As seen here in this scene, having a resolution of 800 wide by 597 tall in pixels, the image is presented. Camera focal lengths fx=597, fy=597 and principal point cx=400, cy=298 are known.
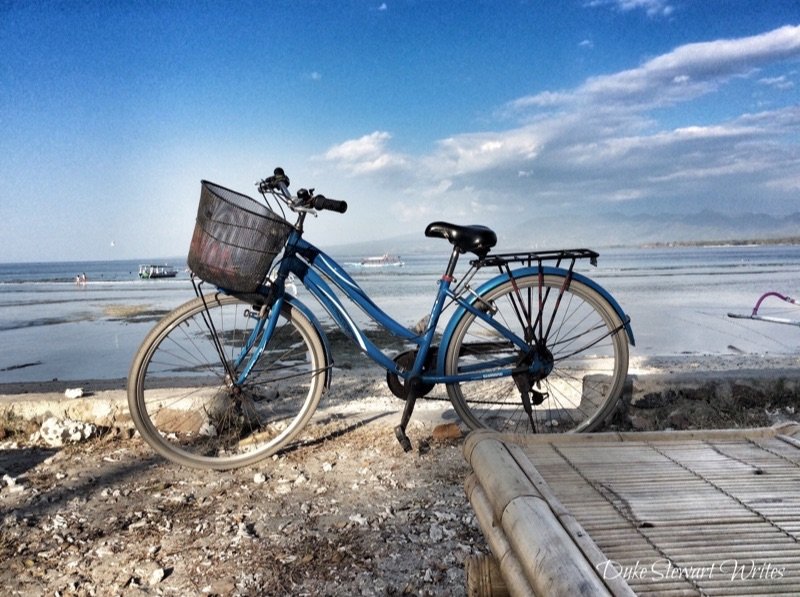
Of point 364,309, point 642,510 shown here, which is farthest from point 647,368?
point 642,510

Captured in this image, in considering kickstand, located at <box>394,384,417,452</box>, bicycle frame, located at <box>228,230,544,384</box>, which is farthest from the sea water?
kickstand, located at <box>394,384,417,452</box>

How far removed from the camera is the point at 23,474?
3.07 meters

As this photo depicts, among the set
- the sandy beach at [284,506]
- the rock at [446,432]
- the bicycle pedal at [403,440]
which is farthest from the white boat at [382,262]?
the bicycle pedal at [403,440]

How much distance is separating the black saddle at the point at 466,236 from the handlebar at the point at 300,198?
20.3 inches

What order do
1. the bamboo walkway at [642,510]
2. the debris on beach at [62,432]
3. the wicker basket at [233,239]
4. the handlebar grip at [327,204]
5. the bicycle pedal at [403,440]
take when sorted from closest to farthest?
1. the bamboo walkway at [642,510]
2. the wicker basket at [233,239]
3. the handlebar grip at [327,204]
4. the bicycle pedal at [403,440]
5. the debris on beach at [62,432]

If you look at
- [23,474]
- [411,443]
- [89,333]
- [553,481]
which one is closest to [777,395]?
[411,443]

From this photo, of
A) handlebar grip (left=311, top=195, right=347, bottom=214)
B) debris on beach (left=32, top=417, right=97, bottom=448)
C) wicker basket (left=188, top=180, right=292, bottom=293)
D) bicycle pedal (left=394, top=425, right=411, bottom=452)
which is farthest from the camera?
debris on beach (left=32, top=417, right=97, bottom=448)

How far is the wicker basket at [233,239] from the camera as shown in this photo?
281 centimetres

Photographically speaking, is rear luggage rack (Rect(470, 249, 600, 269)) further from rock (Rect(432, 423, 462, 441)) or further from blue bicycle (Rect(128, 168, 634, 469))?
rock (Rect(432, 423, 462, 441))

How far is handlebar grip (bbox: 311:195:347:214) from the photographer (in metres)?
3.05

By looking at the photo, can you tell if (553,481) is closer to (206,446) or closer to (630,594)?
(630,594)

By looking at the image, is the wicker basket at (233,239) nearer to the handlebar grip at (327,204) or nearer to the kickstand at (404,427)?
the handlebar grip at (327,204)

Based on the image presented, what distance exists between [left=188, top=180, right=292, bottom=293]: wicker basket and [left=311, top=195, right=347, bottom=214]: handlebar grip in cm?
22

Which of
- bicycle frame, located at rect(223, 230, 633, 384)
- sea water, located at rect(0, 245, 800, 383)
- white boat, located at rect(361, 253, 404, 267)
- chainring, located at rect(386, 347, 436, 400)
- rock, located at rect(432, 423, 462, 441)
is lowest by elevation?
white boat, located at rect(361, 253, 404, 267)
